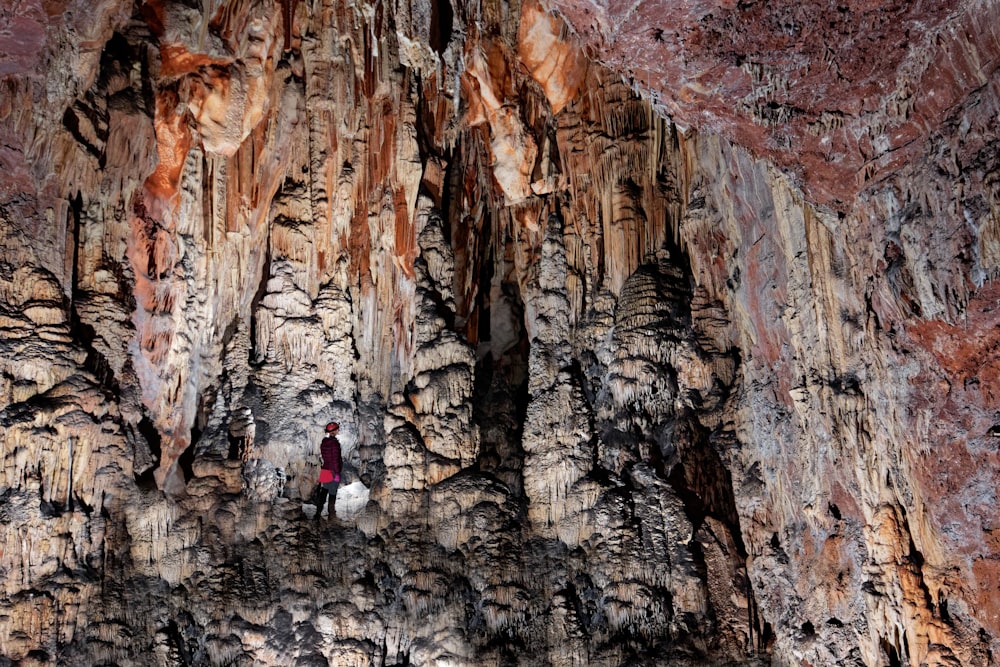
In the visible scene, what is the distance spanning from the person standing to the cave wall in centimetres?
25

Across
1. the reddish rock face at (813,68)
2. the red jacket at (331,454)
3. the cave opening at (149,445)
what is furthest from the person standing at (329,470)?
the reddish rock face at (813,68)

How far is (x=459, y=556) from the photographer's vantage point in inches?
400

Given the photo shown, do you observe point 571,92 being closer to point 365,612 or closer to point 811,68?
point 811,68

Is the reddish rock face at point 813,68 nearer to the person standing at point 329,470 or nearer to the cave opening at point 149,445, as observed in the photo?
the person standing at point 329,470

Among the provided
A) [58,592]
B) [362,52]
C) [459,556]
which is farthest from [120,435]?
[362,52]

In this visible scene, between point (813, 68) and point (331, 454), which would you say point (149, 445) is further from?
point (813, 68)

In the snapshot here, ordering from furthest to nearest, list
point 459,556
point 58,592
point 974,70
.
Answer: point 459,556
point 58,592
point 974,70

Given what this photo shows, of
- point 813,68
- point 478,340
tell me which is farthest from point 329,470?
point 813,68

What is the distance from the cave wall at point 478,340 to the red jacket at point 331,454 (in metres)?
0.53

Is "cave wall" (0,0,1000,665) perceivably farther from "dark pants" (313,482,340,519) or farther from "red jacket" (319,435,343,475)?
"red jacket" (319,435,343,475)

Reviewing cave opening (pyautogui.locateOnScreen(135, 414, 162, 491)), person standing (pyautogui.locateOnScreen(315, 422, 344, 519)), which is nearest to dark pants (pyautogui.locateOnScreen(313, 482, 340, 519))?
person standing (pyautogui.locateOnScreen(315, 422, 344, 519))

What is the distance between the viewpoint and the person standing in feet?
35.0

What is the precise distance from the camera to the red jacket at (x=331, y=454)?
1073 centimetres

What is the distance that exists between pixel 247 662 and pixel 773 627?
4771mm
